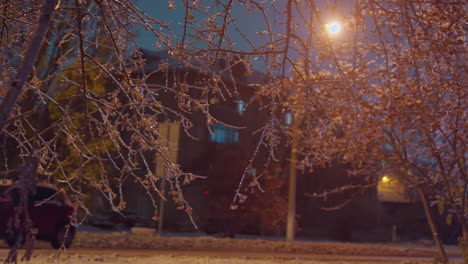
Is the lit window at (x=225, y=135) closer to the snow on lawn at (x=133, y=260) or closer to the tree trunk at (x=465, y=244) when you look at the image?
the snow on lawn at (x=133, y=260)

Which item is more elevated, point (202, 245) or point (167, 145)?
point (167, 145)

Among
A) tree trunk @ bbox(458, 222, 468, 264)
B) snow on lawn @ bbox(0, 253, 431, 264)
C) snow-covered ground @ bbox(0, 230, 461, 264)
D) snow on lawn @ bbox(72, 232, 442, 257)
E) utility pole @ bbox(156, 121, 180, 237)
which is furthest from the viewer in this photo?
snow on lawn @ bbox(72, 232, 442, 257)

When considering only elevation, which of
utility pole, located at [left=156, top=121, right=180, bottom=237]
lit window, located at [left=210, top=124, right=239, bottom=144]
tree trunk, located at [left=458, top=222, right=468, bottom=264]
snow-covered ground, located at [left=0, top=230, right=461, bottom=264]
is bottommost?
snow-covered ground, located at [left=0, top=230, right=461, bottom=264]

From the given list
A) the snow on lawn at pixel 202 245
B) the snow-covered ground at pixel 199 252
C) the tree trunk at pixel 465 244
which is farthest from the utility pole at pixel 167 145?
the tree trunk at pixel 465 244

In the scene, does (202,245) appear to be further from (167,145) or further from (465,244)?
Answer: (167,145)

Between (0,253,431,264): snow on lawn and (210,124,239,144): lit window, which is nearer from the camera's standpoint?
(0,253,431,264): snow on lawn

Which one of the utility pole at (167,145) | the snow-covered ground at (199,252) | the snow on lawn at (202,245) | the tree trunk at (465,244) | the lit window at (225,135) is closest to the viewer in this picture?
the utility pole at (167,145)

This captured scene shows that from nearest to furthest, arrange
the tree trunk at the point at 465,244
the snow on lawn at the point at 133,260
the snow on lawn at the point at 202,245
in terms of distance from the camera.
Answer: the snow on lawn at the point at 133,260 → the tree trunk at the point at 465,244 → the snow on lawn at the point at 202,245

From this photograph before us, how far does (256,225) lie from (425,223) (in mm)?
17773

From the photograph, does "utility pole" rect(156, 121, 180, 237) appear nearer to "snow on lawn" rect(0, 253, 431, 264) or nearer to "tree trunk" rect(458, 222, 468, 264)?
"snow on lawn" rect(0, 253, 431, 264)

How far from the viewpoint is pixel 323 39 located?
7152 mm

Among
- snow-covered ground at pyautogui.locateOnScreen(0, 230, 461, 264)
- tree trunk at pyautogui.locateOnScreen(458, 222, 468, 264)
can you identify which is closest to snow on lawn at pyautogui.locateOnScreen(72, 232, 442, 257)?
snow-covered ground at pyautogui.locateOnScreen(0, 230, 461, 264)

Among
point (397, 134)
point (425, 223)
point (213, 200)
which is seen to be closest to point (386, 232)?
point (425, 223)

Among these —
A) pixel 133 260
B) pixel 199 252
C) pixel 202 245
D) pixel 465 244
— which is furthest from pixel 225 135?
pixel 465 244
